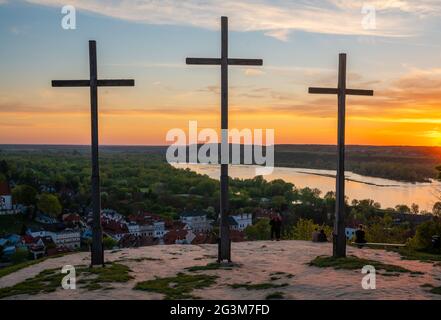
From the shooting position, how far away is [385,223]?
39.3 meters

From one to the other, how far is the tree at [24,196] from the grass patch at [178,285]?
3123 inches

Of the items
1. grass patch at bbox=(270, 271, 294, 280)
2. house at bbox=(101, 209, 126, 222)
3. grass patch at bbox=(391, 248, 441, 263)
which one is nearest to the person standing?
grass patch at bbox=(391, 248, 441, 263)

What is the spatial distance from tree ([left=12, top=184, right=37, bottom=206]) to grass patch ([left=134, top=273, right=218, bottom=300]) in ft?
260

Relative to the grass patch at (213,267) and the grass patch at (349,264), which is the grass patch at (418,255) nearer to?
the grass patch at (349,264)

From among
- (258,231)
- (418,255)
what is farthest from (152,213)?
(418,255)

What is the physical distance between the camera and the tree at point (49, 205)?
259 feet

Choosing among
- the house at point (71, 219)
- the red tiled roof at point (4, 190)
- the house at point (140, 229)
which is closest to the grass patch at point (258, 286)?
the house at point (140, 229)

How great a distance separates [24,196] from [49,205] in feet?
26.1

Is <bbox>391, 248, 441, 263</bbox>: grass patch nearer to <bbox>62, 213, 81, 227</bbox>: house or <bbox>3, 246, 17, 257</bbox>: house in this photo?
<bbox>3, 246, 17, 257</bbox>: house

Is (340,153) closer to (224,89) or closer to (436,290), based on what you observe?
(224,89)

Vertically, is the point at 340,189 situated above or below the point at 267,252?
above

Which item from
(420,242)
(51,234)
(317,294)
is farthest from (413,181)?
(317,294)
